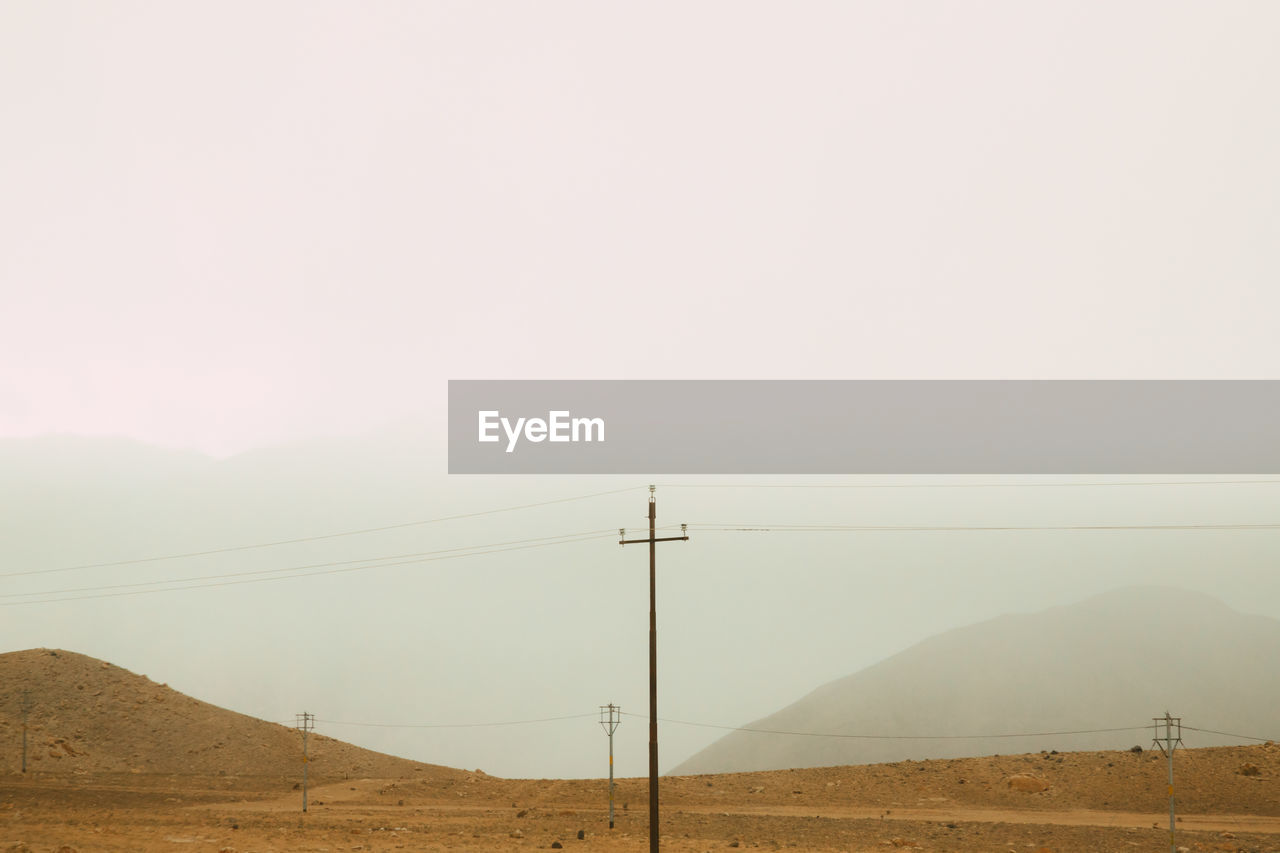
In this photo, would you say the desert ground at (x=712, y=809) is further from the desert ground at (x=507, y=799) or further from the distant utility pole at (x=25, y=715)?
the distant utility pole at (x=25, y=715)

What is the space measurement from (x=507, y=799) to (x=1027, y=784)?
31622 millimetres

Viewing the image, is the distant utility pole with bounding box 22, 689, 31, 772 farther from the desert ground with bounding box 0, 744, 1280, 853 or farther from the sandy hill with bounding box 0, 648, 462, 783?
the desert ground with bounding box 0, 744, 1280, 853

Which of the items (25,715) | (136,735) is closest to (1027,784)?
(136,735)

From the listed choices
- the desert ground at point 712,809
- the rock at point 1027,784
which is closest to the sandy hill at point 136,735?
the desert ground at point 712,809

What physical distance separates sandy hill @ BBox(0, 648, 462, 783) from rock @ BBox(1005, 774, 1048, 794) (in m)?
38.2

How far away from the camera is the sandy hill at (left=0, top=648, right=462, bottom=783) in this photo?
66500mm

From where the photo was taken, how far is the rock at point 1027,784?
55.1 meters

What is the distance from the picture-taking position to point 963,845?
140 ft

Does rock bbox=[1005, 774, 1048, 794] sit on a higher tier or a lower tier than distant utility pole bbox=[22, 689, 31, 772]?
lower

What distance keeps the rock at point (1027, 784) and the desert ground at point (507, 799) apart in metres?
0.10

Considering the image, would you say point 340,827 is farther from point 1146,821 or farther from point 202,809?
point 1146,821

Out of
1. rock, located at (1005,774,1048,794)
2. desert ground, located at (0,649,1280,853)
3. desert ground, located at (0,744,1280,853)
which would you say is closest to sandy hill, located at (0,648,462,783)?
desert ground, located at (0,649,1280,853)

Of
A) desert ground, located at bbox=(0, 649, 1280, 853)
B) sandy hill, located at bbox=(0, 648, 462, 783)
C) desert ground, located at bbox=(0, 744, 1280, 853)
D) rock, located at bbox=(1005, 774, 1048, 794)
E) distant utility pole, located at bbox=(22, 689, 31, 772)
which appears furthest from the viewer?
sandy hill, located at bbox=(0, 648, 462, 783)

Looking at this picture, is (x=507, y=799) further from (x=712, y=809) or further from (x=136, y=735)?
(x=136, y=735)
